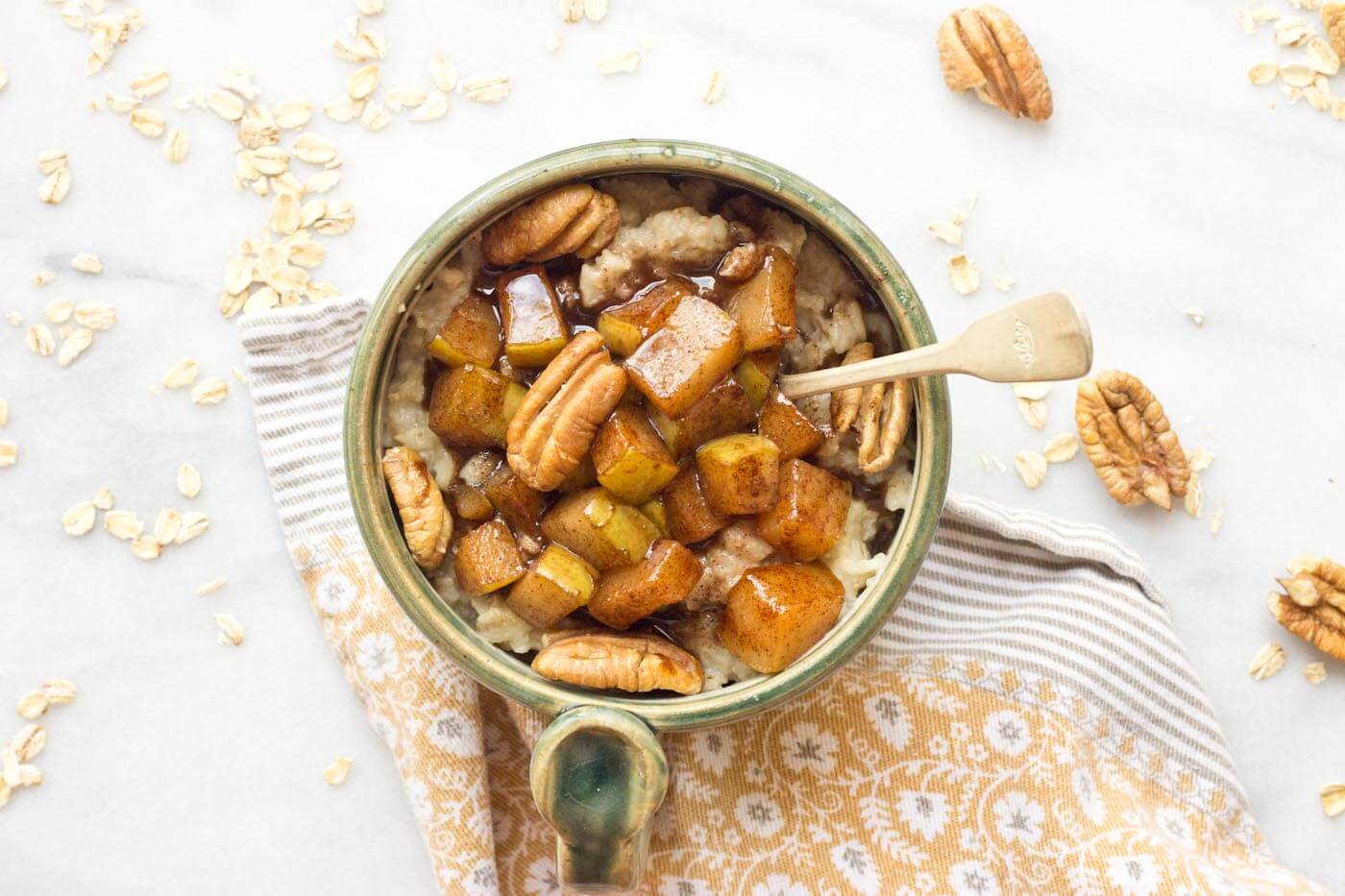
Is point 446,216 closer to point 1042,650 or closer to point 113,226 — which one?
point 113,226

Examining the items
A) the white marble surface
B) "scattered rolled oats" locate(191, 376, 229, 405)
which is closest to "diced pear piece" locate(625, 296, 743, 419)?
the white marble surface

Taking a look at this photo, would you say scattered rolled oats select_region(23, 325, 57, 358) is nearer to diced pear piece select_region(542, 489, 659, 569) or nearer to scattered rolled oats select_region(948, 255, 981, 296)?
diced pear piece select_region(542, 489, 659, 569)

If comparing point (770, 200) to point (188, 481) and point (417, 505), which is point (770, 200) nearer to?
point (417, 505)

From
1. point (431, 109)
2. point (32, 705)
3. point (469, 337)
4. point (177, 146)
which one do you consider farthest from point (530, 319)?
point (32, 705)

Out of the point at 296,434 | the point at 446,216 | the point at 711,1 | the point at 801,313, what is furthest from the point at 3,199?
the point at 801,313

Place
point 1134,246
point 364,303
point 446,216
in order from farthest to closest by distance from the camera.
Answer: point 1134,246, point 364,303, point 446,216

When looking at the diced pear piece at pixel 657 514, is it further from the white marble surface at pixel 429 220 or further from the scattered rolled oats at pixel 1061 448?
the scattered rolled oats at pixel 1061 448
